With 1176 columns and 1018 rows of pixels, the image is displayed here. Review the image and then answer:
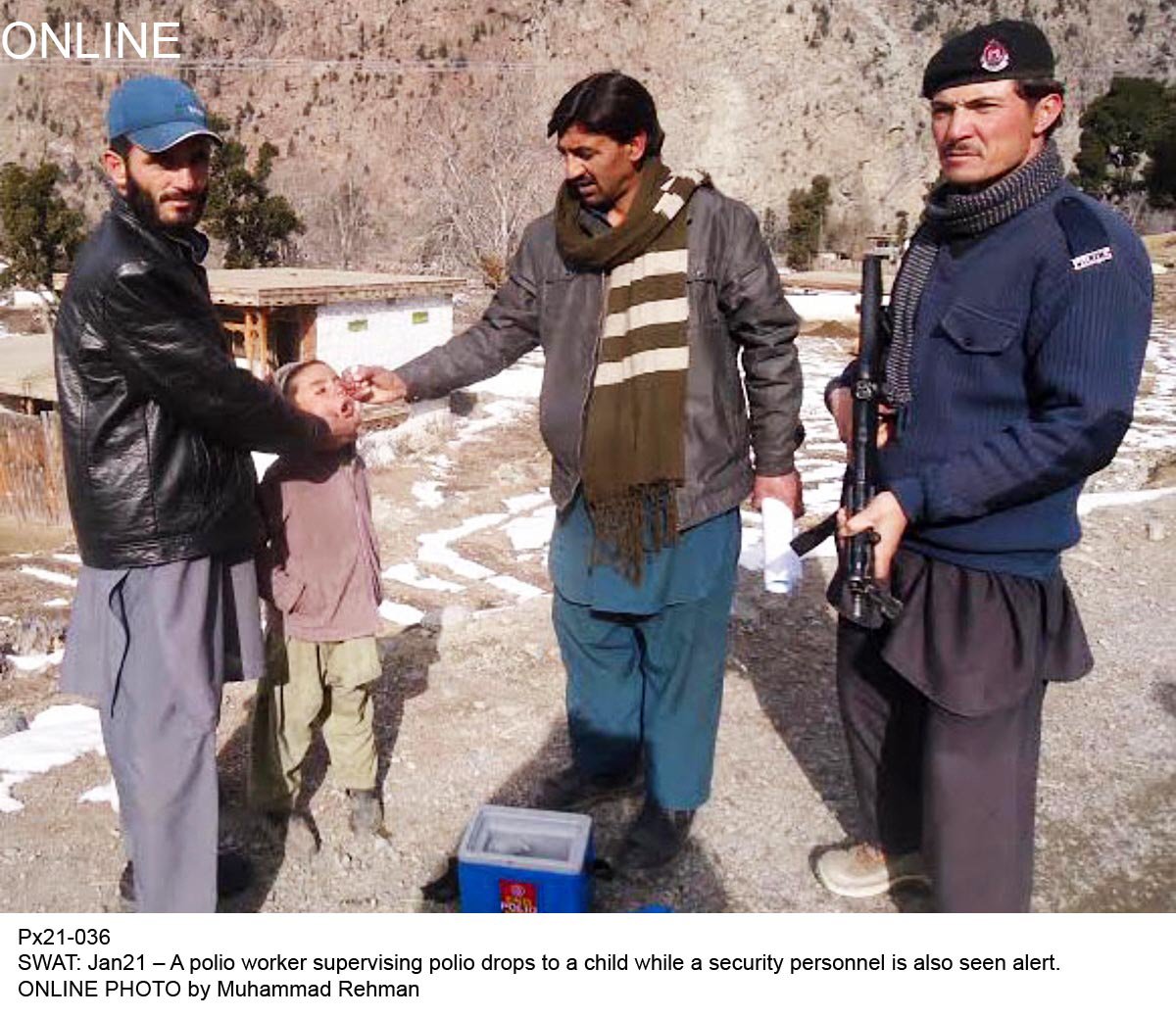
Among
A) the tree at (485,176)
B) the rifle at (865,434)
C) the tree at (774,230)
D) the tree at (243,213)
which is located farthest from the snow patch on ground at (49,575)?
the tree at (774,230)

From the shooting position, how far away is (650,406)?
246 cm

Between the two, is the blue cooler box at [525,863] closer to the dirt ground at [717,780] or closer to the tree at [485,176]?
the dirt ground at [717,780]

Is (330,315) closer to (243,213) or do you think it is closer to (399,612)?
(399,612)

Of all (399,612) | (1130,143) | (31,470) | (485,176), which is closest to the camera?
(399,612)

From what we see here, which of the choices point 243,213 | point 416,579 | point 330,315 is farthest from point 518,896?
point 243,213

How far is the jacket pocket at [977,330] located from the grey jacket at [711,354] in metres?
0.48

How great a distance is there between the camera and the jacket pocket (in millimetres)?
2020

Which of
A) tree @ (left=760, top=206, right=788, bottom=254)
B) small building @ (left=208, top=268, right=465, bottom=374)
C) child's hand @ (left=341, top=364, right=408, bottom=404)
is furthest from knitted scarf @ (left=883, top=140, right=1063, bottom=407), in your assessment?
tree @ (left=760, top=206, right=788, bottom=254)

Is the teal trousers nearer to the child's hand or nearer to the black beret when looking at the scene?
the child's hand

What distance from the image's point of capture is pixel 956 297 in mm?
2109

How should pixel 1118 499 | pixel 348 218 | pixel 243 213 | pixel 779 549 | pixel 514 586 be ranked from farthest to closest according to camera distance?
pixel 348 218, pixel 243 213, pixel 514 586, pixel 1118 499, pixel 779 549

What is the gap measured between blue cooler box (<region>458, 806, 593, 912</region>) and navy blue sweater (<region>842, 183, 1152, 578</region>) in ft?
3.53

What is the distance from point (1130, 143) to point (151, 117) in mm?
44624
